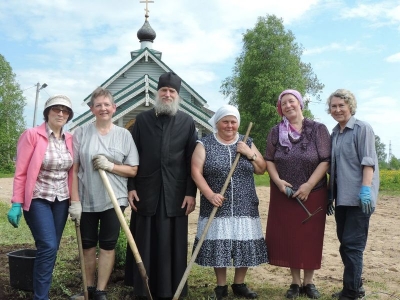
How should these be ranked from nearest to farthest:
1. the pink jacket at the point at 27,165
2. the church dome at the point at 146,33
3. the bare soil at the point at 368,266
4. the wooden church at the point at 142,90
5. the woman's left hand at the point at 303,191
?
the pink jacket at the point at 27,165 → the woman's left hand at the point at 303,191 → the bare soil at the point at 368,266 → the wooden church at the point at 142,90 → the church dome at the point at 146,33

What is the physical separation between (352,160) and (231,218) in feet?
3.87

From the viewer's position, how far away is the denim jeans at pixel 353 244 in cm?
391

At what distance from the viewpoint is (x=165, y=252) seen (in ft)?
13.3

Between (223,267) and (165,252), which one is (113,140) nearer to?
(165,252)

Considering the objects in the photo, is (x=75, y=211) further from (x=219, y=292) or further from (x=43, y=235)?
(x=219, y=292)

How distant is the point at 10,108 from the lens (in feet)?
123

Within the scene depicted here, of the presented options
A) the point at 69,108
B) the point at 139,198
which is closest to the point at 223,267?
the point at 139,198

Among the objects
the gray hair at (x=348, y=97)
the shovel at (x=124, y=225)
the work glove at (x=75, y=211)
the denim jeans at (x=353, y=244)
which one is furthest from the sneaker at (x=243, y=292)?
the gray hair at (x=348, y=97)

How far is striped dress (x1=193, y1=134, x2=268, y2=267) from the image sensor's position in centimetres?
396

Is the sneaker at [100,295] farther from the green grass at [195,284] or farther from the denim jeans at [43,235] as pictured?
the denim jeans at [43,235]

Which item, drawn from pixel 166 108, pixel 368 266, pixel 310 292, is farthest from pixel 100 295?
pixel 368 266

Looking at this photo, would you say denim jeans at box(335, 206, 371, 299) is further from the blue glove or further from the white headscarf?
the white headscarf

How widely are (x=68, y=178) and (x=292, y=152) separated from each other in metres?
1.97

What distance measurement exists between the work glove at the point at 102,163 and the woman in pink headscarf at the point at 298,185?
1470 millimetres
